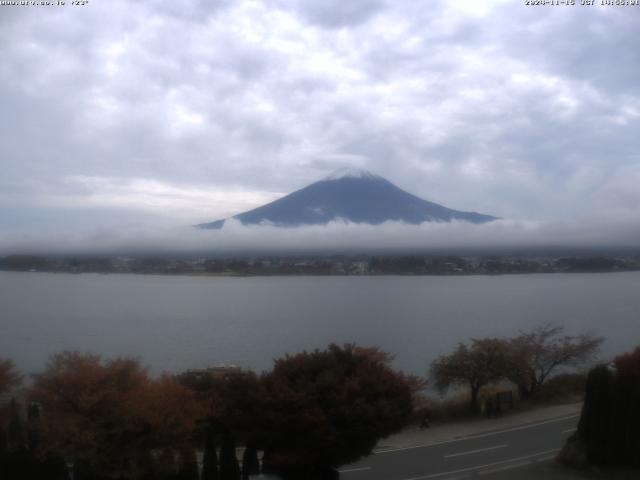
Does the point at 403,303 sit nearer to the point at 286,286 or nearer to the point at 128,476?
the point at 286,286

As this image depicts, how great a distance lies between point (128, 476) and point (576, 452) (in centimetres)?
569

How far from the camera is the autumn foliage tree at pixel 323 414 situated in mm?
7820

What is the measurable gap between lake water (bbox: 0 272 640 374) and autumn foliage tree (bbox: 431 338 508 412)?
2.63m

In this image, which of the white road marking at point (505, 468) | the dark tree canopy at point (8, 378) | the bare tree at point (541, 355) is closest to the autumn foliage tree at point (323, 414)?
the white road marking at point (505, 468)

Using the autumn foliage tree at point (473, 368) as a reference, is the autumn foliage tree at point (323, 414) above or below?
above

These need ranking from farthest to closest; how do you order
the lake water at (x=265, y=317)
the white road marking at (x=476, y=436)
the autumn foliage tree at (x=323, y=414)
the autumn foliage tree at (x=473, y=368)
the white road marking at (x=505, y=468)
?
1. the lake water at (x=265, y=317)
2. the autumn foliage tree at (x=473, y=368)
3. the white road marking at (x=476, y=436)
4. the white road marking at (x=505, y=468)
5. the autumn foliage tree at (x=323, y=414)

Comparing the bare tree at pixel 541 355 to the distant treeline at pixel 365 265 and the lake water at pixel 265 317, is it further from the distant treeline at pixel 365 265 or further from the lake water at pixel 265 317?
the distant treeline at pixel 365 265

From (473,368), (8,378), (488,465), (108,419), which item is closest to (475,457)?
(488,465)

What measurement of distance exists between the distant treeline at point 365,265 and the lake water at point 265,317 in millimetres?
2090

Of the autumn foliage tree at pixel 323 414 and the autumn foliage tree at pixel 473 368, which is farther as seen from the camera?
the autumn foliage tree at pixel 473 368

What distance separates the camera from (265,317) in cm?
3225

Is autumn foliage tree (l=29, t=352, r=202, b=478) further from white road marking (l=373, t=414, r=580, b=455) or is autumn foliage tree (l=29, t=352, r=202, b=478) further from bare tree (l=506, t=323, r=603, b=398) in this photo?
bare tree (l=506, t=323, r=603, b=398)

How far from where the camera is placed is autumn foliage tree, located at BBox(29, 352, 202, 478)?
771 centimetres

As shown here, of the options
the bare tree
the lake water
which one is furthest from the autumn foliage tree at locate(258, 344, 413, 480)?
the lake water
